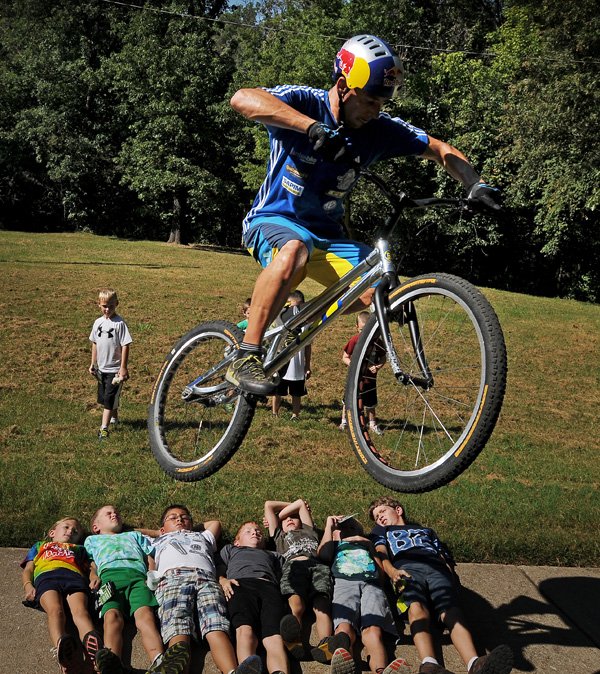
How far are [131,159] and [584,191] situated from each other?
816 inches

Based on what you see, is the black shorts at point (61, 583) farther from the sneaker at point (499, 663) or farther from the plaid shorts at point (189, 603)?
the sneaker at point (499, 663)

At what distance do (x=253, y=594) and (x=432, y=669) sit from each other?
5.28ft

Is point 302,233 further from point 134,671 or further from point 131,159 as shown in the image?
point 131,159

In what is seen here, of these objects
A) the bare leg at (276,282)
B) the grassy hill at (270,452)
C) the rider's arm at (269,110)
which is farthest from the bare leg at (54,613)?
the rider's arm at (269,110)

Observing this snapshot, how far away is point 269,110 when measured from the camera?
12.1 feet

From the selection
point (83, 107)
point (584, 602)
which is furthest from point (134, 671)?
point (83, 107)

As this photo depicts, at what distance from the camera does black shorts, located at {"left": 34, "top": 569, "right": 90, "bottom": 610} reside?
6.32m

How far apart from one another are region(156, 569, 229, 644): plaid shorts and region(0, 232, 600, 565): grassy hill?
4.20 ft

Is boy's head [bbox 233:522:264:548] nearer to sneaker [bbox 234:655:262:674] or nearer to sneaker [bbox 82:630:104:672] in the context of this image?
sneaker [bbox 234:655:262:674]

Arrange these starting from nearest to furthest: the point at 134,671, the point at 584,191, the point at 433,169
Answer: the point at 134,671 < the point at 584,191 < the point at 433,169

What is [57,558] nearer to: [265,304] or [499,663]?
[499,663]

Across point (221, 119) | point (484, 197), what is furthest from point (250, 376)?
point (221, 119)

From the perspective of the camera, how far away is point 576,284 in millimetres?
31812

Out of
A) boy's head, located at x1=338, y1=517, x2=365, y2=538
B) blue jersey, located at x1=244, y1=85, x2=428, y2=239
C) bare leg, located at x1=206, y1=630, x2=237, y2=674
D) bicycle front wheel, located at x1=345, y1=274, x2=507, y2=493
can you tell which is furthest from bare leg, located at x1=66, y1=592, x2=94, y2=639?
blue jersey, located at x1=244, y1=85, x2=428, y2=239
